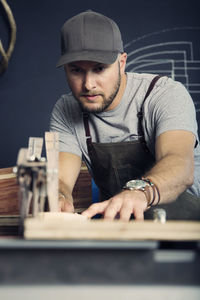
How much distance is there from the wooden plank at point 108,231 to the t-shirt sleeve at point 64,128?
1.39m

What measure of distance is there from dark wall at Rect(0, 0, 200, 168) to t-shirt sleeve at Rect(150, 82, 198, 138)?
172 cm

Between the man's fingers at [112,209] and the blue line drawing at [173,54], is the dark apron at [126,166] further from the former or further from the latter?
the blue line drawing at [173,54]

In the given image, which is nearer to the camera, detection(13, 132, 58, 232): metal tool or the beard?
detection(13, 132, 58, 232): metal tool

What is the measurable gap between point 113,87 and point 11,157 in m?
1.90

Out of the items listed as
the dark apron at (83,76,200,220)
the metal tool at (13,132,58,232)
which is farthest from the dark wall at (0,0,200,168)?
the metal tool at (13,132,58,232)

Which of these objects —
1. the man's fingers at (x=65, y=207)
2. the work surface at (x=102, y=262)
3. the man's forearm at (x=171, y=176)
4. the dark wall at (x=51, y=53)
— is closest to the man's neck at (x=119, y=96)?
the man's forearm at (x=171, y=176)

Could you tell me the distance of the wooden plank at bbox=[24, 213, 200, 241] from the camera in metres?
0.69

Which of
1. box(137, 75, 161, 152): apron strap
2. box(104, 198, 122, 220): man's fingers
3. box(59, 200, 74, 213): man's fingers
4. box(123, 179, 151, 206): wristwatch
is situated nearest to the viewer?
box(104, 198, 122, 220): man's fingers

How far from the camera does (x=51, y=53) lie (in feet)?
11.6

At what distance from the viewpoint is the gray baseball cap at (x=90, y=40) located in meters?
1.76

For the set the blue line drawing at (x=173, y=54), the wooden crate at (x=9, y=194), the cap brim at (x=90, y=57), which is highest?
the blue line drawing at (x=173, y=54)

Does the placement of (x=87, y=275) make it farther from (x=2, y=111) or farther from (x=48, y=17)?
(x=48, y=17)

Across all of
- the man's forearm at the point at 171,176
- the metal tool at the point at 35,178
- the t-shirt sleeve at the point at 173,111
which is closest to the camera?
the metal tool at the point at 35,178

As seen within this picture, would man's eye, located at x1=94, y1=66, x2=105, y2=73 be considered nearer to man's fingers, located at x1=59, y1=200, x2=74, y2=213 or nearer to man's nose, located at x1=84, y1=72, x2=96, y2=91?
man's nose, located at x1=84, y1=72, x2=96, y2=91
